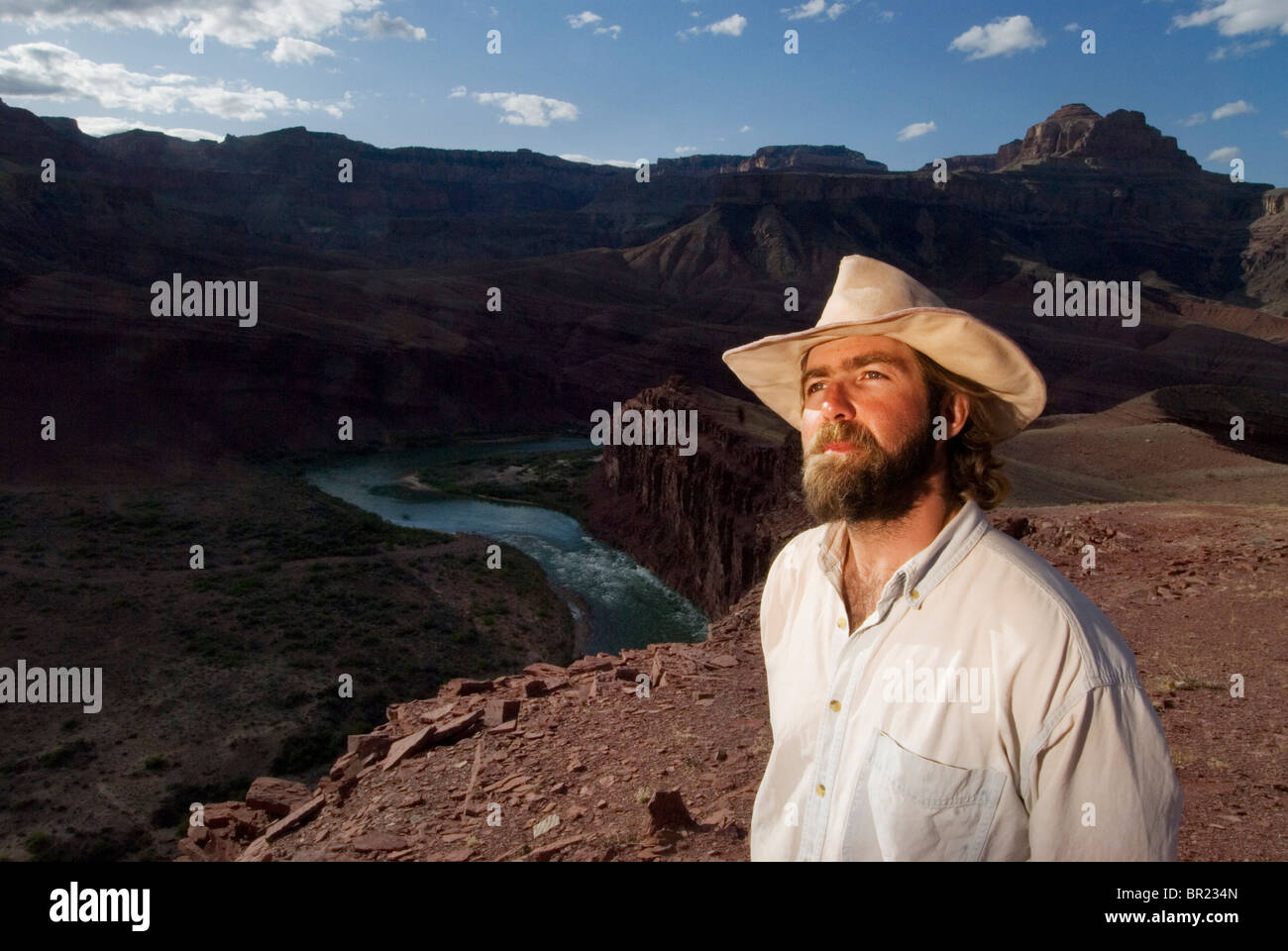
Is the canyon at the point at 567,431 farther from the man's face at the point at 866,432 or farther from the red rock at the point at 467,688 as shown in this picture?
the man's face at the point at 866,432

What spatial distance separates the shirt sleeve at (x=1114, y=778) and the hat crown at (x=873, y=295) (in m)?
1.26

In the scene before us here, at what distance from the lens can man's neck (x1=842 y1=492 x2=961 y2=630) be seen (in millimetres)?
2740

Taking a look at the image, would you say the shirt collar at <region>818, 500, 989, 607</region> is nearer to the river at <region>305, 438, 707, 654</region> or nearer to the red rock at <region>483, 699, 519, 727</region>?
the red rock at <region>483, 699, 519, 727</region>

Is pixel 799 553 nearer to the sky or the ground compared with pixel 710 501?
nearer to the sky

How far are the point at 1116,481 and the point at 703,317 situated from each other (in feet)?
205

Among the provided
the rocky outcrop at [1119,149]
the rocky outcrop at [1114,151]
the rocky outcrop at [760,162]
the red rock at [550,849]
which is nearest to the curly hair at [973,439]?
the red rock at [550,849]

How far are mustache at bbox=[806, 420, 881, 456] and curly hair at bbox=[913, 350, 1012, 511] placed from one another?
0.28m

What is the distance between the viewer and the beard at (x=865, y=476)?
265cm

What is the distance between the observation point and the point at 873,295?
9.23ft

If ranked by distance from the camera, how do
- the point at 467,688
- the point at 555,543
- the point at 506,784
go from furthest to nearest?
the point at 555,543
the point at 467,688
the point at 506,784

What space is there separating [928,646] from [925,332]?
95 centimetres

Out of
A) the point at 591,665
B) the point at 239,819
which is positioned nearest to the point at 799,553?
the point at 591,665

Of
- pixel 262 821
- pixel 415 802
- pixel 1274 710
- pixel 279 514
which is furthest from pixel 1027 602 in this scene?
pixel 279 514

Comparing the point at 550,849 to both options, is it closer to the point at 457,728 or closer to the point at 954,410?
the point at 457,728
